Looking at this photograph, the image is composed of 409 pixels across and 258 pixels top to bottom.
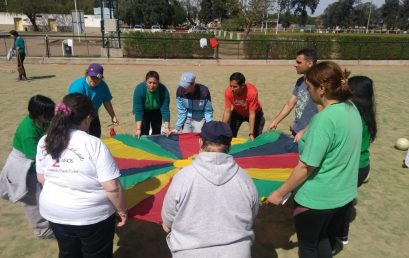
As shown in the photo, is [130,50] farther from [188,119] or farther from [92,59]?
[188,119]

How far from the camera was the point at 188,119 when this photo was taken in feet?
17.6

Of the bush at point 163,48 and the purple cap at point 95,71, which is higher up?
the purple cap at point 95,71

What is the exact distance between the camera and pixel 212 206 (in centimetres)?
208

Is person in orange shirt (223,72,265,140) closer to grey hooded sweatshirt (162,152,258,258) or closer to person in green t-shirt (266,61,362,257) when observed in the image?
person in green t-shirt (266,61,362,257)

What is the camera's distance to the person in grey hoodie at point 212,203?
208cm

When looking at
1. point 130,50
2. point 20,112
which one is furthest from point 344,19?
point 20,112

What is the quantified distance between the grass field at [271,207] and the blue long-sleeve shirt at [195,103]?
1650 mm

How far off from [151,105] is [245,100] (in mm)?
1421

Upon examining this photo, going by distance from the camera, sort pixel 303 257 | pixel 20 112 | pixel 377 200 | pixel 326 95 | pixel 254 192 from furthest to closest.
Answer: pixel 20 112
pixel 377 200
pixel 303 257
pixel 326 95
pixel 254 192

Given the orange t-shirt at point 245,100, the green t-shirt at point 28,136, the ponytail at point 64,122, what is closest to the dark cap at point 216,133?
the ponytail at point 64,122

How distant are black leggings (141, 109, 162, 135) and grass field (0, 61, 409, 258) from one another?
1.69 meters

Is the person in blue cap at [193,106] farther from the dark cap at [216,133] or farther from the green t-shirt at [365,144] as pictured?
the dark cap at [216,133]

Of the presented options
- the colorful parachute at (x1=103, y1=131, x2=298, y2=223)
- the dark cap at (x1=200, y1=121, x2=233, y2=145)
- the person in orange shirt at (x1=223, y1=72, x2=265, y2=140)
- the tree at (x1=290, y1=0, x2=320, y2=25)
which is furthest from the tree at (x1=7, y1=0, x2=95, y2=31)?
the tree at (x1=290, y1=0, x2=320, y2=25)

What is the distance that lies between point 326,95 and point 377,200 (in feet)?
10.9
